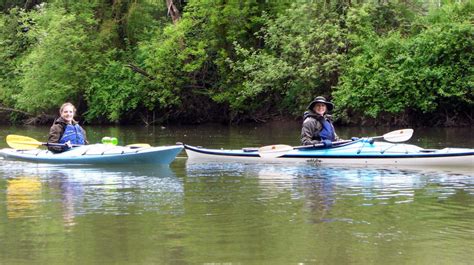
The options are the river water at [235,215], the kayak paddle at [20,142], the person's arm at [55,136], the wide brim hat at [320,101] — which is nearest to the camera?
the river water at [235,215]

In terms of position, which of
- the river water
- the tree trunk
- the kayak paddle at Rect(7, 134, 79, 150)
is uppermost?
the tree trunk

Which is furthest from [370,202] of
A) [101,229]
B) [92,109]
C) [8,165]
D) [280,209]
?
[92,109]

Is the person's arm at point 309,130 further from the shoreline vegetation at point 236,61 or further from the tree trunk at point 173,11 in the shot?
the tree trunk at point 173,11

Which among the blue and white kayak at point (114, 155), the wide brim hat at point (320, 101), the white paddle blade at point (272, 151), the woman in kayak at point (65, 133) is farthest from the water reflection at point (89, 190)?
the wide brim hat at point (320, 101)

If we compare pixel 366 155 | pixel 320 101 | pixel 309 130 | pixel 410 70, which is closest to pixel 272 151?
pixel 309 130

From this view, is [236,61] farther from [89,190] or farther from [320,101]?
[89,190]

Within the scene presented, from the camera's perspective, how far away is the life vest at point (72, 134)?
13.8m

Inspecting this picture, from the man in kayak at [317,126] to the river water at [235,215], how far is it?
63 cm

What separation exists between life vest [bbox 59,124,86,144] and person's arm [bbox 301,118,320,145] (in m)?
4.20

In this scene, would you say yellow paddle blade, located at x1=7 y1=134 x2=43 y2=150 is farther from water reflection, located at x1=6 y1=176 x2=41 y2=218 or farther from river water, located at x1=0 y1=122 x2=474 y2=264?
water reflection, located at x1=6 y1=176 x2=41 y2=218

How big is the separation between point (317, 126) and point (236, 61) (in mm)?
15622

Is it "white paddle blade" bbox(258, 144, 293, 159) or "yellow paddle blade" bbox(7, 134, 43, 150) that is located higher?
"yellow paddle blade" bbox(7, 134, 43, 150)

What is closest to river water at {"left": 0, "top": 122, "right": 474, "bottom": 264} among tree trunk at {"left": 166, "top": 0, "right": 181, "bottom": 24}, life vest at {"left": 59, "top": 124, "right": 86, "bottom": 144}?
life vest at {"left": 59, "top": 124, "right": 86, "bottom": 144}

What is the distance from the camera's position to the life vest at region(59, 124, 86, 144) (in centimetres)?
1381
